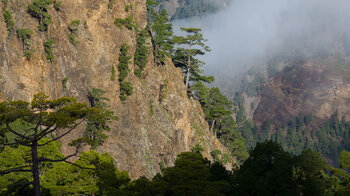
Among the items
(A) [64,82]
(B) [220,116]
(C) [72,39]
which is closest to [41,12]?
(C) [72,39]

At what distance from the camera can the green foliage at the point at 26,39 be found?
4291 centimetres

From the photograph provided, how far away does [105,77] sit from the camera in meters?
52.8

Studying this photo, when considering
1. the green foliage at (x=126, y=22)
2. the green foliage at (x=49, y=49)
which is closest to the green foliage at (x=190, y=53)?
the green foliage at (x=126, y=22)

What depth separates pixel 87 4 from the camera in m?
53.5

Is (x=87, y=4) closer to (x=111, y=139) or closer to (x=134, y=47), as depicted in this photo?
(x=134, y=47)

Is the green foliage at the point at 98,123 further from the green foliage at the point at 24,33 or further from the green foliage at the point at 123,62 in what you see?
the green foliage at the point at 24,33

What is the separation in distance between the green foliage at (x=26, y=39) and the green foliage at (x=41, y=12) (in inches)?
84.3

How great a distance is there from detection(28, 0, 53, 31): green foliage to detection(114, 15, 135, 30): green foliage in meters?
12.1

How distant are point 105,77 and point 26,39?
11.9 m

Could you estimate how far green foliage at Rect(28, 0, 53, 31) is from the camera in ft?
146

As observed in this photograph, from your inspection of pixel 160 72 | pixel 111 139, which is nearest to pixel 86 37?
pixel 111 139

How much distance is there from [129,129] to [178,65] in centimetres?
2948

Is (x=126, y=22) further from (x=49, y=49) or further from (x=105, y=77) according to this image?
(x=49, y=49)

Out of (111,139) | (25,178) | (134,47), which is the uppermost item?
(134,47)
